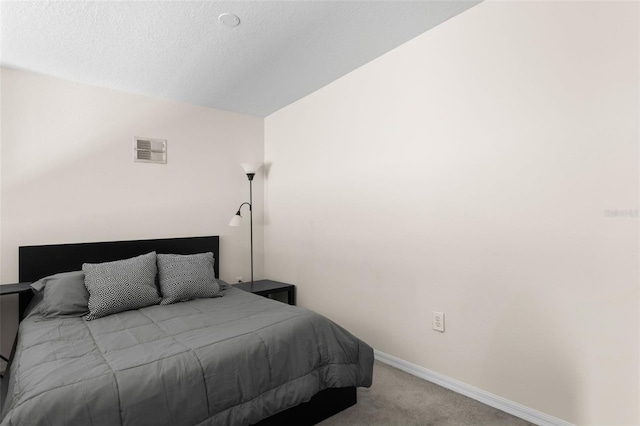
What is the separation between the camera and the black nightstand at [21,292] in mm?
2455

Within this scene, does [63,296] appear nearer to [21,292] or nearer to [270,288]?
[21,292]

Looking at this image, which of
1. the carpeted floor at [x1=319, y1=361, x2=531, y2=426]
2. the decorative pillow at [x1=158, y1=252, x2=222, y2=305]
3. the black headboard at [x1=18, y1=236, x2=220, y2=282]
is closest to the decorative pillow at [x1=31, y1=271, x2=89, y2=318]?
the black headboard at [x1=18, y1=236, x2=220, y2=282]

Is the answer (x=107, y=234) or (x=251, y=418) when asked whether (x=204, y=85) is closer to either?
(x=107, y=234)

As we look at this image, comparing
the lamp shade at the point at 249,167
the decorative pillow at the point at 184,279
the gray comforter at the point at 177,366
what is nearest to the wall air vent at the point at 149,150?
the lamp shade at the point at 249,167

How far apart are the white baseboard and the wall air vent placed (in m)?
2.70

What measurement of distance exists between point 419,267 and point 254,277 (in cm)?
216

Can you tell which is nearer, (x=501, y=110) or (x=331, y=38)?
(x=501, y=110)

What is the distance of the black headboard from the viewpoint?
2.71m

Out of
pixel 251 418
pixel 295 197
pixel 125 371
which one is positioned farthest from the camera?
pixel 295 197

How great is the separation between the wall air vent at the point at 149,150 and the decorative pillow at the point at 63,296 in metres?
1.26

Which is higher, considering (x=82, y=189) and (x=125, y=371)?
(x=82, y=189)

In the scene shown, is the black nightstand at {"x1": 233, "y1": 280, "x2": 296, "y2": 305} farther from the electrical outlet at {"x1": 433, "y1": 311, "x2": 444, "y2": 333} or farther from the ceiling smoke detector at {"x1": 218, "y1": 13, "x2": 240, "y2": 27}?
the ceiling smoke detector at {"x1": 218, "y1": 13, "x2": 240, "y2": 27}

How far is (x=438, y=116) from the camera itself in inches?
90.9

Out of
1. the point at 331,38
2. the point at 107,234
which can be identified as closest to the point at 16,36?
the point at 107,234
